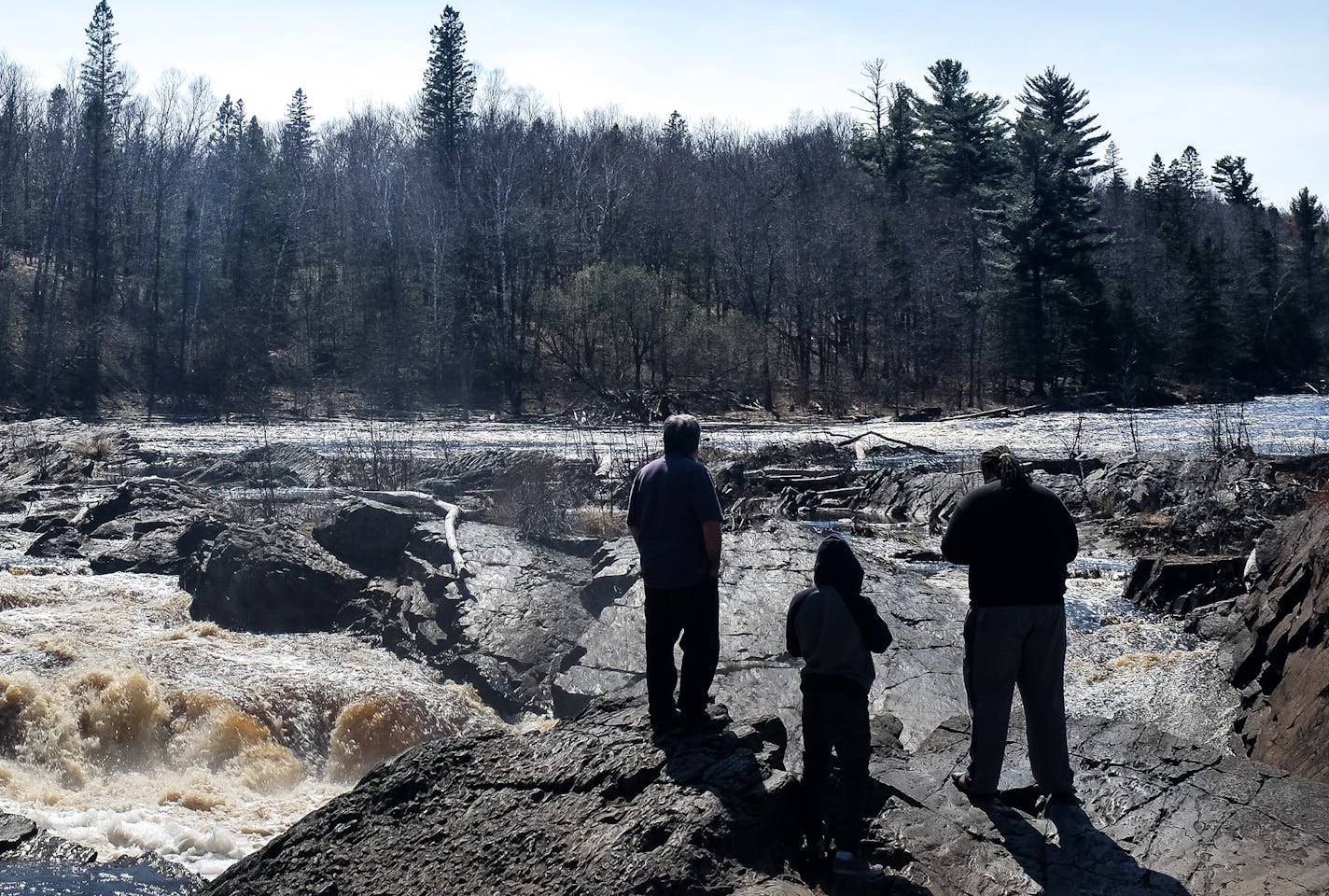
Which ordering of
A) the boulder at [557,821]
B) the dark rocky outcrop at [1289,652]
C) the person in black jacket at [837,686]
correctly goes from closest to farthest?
Answer: the boulder at [557,821]
the person in black jacket at [837,686]
the dark rocky outcrop at [1289,652]

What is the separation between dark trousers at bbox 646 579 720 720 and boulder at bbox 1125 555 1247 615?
360 inches

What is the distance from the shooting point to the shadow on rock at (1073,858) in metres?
5.30

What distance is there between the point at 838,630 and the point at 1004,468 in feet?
3.86

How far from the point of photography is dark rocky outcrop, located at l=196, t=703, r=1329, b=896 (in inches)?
206

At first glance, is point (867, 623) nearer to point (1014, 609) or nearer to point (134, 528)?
point (1014, 609)

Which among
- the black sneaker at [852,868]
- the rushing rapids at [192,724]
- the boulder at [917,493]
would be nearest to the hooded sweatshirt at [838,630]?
the black sneaker at [852,868]

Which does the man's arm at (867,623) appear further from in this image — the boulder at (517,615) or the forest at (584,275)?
the forest at (584,275)

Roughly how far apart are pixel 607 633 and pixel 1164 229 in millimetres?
58729

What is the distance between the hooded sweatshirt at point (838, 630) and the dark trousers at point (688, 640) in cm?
54

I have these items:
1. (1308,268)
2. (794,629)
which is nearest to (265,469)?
(794,629)

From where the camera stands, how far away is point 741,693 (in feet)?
33.4

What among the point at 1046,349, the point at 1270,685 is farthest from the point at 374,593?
the point at 1046,349

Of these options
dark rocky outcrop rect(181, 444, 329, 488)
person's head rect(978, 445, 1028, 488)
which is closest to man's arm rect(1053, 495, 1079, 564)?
person's head rect(978, 445, 1028, 488)

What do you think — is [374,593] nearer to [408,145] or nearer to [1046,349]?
[1046,349]
